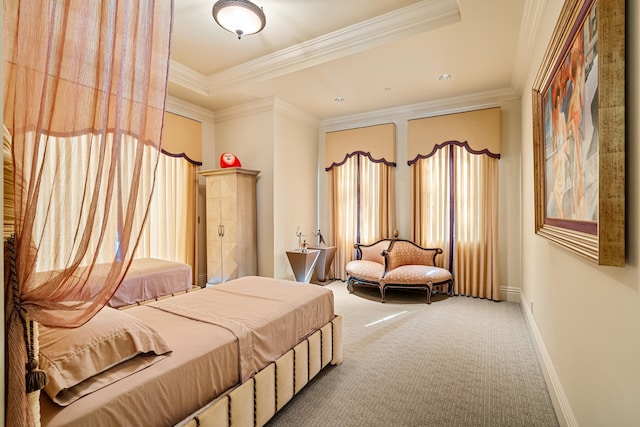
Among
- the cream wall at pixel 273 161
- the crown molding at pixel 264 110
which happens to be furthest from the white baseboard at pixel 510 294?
the crown molding at pixel 264 110

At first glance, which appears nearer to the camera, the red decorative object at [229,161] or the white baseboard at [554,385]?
the white baseboard at [554,385]

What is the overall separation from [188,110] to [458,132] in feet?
13.5

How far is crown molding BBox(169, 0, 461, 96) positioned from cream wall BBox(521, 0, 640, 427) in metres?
0.93

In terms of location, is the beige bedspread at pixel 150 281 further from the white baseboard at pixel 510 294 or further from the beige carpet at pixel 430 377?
the white baseboard at pixel 510 294

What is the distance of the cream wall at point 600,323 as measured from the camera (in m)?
0.97

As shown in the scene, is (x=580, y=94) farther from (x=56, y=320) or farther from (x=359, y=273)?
(x=359, y=273)

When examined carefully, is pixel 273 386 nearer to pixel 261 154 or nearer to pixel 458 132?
pixel 261 154

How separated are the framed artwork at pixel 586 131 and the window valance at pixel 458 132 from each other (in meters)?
2.10

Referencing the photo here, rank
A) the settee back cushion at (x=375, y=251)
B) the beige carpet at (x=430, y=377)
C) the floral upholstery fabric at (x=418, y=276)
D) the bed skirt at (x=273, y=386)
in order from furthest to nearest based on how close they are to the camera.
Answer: the settee back cushion at (x=375, y=251) < the floral upholstery fabric at (x=418, y=276) < the beige carpet at (x=430, y=377) < the bed skirt at (x=273, y=386)

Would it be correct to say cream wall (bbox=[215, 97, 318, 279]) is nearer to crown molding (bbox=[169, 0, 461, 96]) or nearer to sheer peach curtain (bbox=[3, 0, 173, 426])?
crown molding (bbox=[169, 0, 461, 96])

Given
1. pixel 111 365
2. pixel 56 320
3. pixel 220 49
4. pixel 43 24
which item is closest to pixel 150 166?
pixel 43 24

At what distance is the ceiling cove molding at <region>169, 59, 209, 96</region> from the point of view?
12.9 ft

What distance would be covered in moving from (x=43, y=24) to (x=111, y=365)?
1.18 m

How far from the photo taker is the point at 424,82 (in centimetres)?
395
